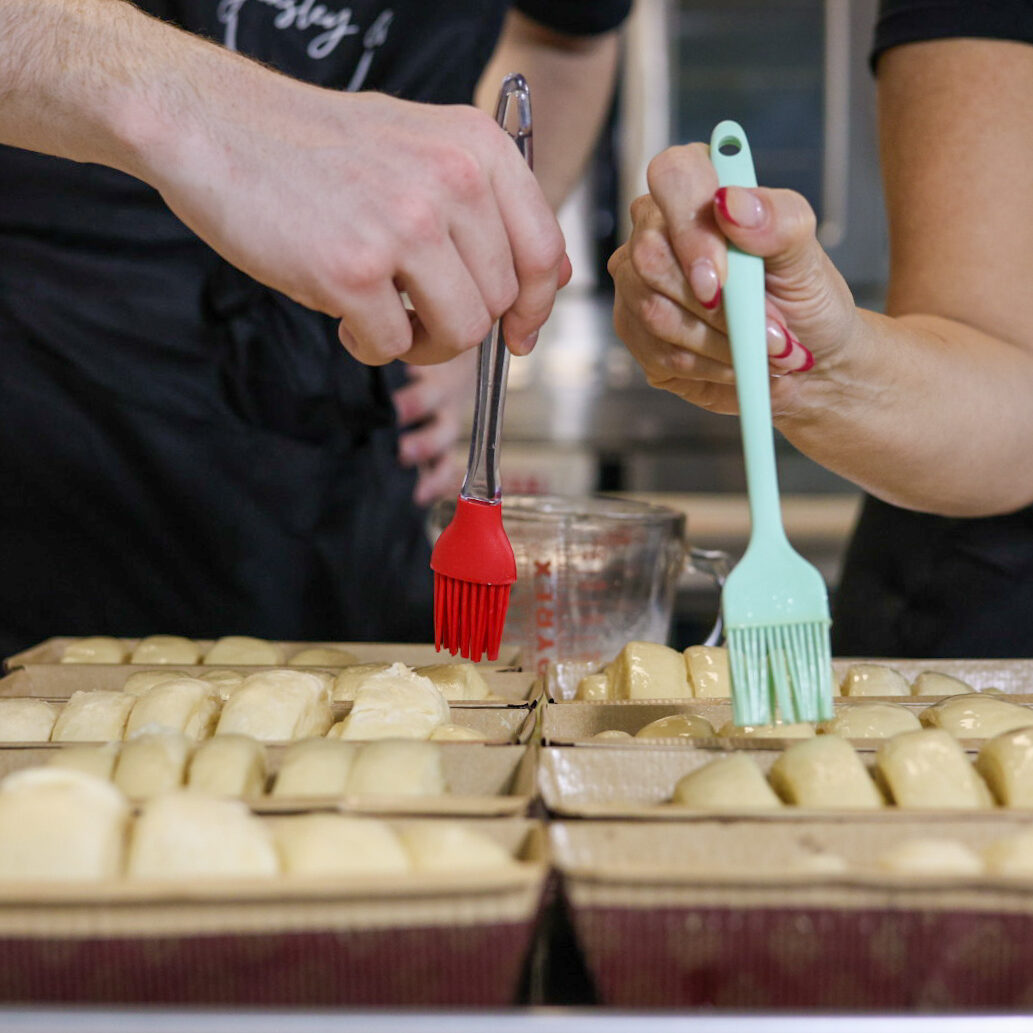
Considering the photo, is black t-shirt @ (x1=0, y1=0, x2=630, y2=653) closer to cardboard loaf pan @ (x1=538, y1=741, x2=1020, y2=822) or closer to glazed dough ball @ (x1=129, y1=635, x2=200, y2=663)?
glazed dough ball @ (x1=129, y1=635, x2=200, y2=663)

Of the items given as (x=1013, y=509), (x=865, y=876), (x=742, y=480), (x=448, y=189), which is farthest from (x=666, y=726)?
(x=742, y=480)

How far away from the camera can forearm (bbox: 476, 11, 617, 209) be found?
203 cm

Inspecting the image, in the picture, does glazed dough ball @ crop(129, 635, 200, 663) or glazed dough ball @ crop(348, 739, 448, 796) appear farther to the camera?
glazed dough ball @ crop(129, 635, 200, 663)

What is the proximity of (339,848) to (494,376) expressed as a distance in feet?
1.42

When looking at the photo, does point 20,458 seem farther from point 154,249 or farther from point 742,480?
point 742,480

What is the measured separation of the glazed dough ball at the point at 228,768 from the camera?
632mm

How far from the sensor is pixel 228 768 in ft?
2.10

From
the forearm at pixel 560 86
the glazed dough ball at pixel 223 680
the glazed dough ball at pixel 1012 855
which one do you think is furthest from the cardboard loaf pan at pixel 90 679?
the forearm at pixel 560 86

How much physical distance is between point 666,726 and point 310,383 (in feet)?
3.07

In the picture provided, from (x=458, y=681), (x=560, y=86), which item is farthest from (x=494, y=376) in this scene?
(x=560, y=86)

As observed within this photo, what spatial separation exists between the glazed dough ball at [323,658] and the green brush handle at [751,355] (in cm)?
44

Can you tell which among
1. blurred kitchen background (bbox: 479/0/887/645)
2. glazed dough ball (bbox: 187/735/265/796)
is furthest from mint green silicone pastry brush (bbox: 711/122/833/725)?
blurred kitchen background (bbox: 479/0/887/645)

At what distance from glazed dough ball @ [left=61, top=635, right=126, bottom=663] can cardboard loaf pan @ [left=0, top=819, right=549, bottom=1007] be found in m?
0.60

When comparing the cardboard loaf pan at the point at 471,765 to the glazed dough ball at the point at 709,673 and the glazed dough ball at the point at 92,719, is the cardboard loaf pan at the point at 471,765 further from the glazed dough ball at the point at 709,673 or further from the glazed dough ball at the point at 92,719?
the glazed dough ball at the point at 709,673
